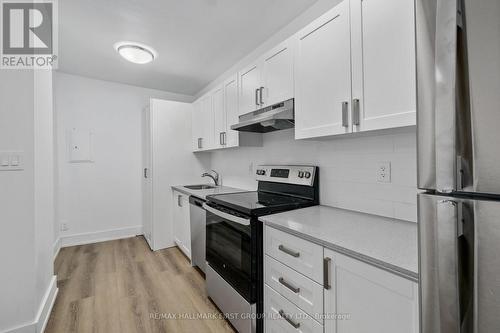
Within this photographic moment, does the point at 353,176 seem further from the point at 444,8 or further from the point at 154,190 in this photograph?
the point at 154,190

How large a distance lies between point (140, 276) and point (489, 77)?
2.97m

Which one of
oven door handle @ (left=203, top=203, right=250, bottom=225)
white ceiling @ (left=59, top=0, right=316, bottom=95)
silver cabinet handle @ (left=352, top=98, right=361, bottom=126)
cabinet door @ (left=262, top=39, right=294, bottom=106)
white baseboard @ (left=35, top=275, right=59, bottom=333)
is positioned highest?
white ceiling @ (left=59, top=0, right=316, bottom=95)

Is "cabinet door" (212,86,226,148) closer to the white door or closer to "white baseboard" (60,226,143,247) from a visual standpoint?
the white door

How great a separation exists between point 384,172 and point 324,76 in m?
0.72

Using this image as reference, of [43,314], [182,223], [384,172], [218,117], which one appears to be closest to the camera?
[384,172]

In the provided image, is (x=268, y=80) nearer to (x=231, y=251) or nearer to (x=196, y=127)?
(x=231, y=251)

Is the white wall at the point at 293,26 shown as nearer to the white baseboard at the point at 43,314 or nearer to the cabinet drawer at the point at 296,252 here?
the cabinet drawer at the point at 296,252

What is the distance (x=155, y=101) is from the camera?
3242 mm

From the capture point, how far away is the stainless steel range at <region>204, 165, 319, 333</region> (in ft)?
4.83

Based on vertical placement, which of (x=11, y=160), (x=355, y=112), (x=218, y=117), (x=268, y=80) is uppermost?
(x=268, y=80)

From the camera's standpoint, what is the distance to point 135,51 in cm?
248

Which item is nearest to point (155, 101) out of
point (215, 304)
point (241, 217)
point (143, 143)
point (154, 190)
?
point (143, 143)

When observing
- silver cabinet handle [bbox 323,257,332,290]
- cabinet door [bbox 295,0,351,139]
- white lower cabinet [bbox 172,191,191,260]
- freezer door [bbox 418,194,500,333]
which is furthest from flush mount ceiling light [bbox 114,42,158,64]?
freezer door [bbox 418,194,500,333]

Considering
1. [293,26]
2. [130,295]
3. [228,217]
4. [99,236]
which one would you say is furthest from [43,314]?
[293,26]
